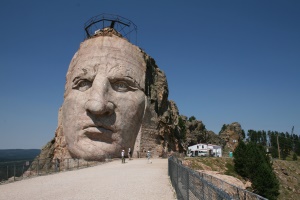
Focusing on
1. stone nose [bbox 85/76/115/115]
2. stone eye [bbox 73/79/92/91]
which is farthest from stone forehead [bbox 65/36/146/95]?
stone nose [bbox 85/76/115/115]

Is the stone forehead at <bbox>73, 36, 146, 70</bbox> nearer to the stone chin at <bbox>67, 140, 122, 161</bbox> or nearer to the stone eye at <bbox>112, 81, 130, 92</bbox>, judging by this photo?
the stone eye at <bbox>112, 81, 130, 92</bbox>

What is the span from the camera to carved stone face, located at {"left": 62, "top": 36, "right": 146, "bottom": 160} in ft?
87.1

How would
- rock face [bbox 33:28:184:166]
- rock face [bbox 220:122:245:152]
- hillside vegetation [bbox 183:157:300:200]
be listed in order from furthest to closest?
rock face [bbox 220:122:245:152] < hillside vegetation [bbox 183:157:300:200] < rock face [bbox 33:28:184:166]

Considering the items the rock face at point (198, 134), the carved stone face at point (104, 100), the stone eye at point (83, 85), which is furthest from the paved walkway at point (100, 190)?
the rock face at point (198, 134)

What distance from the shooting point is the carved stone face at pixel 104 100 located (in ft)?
87.1

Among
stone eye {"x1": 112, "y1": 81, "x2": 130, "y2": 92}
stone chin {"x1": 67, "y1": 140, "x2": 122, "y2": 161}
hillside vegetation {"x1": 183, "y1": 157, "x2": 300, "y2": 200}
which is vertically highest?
stone eye {"x1": 112, "y1": 81, "x2": 130, "y2": 92}

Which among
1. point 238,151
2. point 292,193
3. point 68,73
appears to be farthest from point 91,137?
point 292,193

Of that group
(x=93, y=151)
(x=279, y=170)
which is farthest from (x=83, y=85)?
(x=279, y=170)

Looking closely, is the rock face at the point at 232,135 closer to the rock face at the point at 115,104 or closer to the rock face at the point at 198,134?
the rock face at the point at 198,134

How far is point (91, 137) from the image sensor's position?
26.8 m

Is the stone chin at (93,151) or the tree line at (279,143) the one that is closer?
the stone chin at (93,151)

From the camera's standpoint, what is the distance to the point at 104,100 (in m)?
26.4

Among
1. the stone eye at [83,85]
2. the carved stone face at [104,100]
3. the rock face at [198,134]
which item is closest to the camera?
the carved stone face at [104,100]

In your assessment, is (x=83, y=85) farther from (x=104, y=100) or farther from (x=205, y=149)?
(x=205, y=149)
